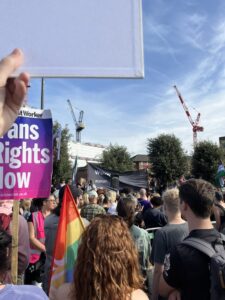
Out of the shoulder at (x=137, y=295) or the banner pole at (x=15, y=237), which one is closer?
the shoulder at (x=137, y=295)

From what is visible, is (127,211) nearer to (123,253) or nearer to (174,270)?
(174,270)

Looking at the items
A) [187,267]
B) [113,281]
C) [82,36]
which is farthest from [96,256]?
[82,36]

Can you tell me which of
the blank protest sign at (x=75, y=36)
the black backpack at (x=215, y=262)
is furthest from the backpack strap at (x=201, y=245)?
the blank protest sign at (x=75, y=36)

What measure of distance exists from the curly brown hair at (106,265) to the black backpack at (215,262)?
0.58m

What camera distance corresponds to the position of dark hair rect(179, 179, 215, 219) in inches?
111

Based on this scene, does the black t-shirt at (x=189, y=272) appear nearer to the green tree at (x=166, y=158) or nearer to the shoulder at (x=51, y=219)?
the shoulder at (x=51, y=219)

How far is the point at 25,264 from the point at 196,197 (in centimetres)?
204

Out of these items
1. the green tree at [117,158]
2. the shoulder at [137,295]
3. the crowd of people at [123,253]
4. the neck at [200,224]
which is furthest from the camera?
the green tree at [117,158]

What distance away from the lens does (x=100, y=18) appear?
4.23ft

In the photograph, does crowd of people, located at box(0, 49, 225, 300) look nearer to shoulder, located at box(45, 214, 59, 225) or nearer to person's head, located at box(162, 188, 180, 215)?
person's head, located at box(162, 188, 180, 215)

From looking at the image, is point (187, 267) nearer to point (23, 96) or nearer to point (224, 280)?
point (224, 280)

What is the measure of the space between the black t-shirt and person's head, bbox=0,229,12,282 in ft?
3.93

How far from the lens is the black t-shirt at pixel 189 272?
8.45 ft

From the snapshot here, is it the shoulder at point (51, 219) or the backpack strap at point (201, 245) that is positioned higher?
the shoulder at point (51, 219)
